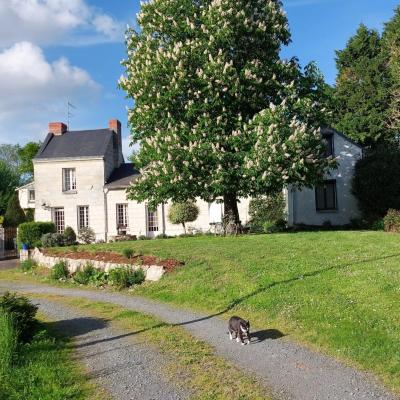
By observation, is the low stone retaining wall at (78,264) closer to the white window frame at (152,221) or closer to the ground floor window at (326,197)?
the white window frame at (152,221)

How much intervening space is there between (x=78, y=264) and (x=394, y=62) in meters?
22.8

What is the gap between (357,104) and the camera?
38.2 metres

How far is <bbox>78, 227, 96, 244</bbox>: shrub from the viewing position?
3127 cm

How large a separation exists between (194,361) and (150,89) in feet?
50.7

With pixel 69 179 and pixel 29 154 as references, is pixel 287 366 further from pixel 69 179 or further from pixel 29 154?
pixel 29 154

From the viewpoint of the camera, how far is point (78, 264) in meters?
18.6

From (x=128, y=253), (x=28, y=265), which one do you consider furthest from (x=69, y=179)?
(x=128, y=253)

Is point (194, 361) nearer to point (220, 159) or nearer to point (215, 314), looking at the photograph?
point (215, 314)

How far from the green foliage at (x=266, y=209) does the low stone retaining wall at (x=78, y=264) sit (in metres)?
11.0

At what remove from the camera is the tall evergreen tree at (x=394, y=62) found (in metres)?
30.0

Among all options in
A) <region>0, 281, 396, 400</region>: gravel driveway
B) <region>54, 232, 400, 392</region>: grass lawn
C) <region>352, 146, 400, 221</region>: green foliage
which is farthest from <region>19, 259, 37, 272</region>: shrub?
<region>352, 146, 400, 221</region>: green foliage

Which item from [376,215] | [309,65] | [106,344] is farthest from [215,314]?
[376,215]

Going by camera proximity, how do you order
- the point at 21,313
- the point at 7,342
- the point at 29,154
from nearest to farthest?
the point at 7,342
the point at 21,313
the point at 29,154

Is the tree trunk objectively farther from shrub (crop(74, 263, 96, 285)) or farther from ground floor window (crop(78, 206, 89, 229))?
ground floor window (crop(78, 206, 89, 229))
